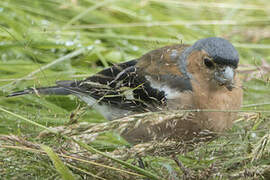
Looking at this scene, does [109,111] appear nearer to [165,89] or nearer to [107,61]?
[165,89]

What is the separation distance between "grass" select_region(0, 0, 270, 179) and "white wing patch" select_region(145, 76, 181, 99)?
0.31 m

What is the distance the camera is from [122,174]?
2.08m

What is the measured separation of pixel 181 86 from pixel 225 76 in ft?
1.09

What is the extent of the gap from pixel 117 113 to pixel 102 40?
1.77m

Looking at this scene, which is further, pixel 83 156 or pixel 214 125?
pixel 214 125

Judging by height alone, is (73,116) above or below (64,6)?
below

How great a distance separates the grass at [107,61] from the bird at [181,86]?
0.14m

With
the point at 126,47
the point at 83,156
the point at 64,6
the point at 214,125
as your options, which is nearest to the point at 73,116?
the point at 83,156

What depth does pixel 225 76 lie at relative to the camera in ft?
8.27

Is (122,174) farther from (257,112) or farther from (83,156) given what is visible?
(257,112)

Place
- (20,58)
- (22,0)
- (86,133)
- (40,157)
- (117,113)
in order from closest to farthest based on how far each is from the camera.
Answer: (86,133)
(40,157)
(117,113)
(20,58)
(22,0)

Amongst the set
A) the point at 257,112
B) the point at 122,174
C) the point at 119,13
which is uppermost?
the point at 119,13

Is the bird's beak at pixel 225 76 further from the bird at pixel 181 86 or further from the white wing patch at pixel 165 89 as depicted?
the white wing patch at pixel 165 89

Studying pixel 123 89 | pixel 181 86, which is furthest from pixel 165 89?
pixel 123 89
